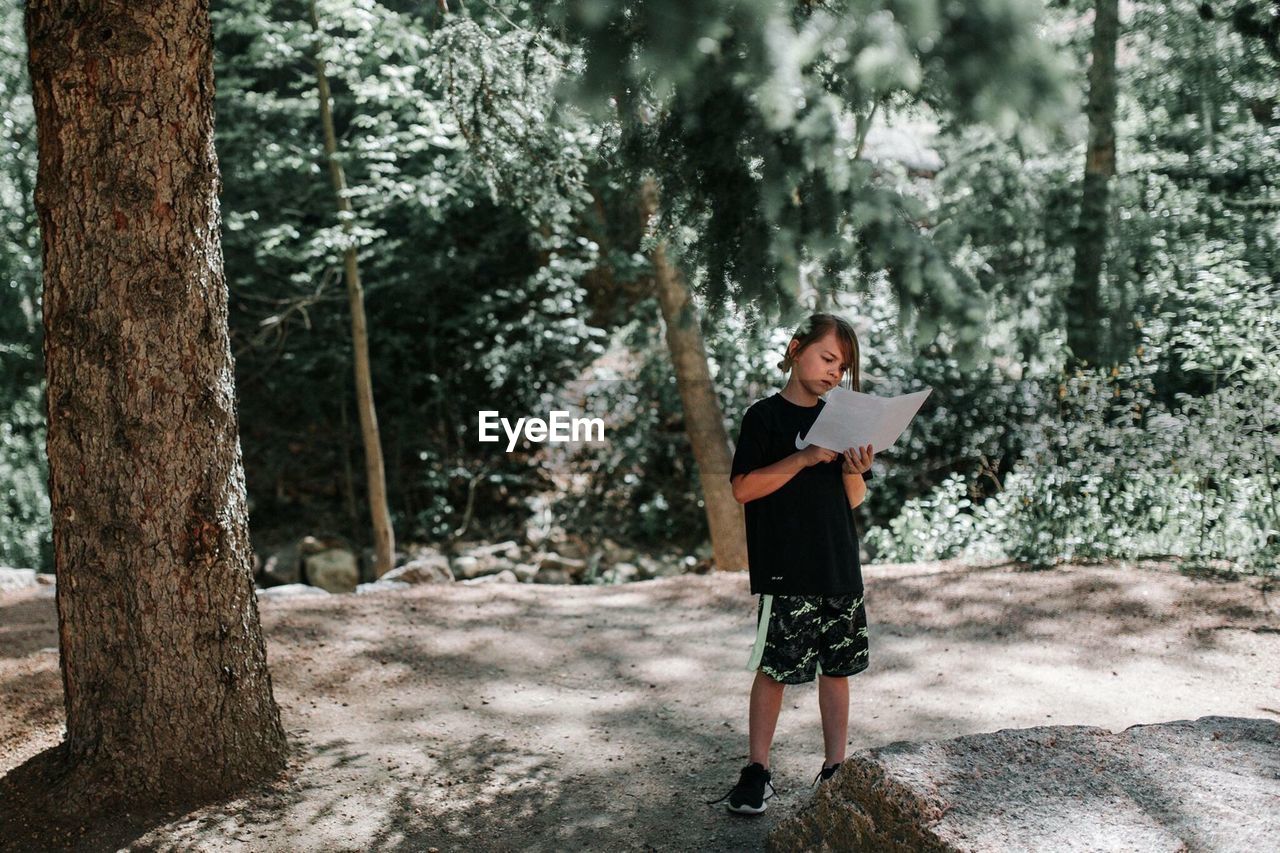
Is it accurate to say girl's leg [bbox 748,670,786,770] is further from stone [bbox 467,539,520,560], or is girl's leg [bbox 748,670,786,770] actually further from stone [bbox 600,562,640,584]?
stone [bbox 467,539,520,560]

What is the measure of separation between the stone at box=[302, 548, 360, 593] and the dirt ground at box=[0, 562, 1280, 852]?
3.54 metres

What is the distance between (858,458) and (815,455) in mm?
135

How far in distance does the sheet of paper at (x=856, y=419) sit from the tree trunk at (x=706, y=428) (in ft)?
16.2

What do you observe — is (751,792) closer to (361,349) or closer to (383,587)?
(383,587)

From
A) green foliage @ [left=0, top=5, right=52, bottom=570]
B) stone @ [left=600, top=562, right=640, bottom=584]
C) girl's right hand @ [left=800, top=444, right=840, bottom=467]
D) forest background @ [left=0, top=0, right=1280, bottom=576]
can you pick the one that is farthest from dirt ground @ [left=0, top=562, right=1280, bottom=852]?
green foliage @ [left=0, top=5, right=52, bottom=570]

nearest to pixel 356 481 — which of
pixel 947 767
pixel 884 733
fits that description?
pixel 884 733

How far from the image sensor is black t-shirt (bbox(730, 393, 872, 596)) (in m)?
3.15

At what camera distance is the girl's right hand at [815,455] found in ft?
10.0

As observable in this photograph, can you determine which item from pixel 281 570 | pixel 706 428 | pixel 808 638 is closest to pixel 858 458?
pixel 808 638

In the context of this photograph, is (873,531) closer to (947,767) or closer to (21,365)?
(947,767)

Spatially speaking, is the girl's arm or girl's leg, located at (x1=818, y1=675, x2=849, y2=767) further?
girl's leg, located at (x1=818, y1=675, x2=849, y2=767)

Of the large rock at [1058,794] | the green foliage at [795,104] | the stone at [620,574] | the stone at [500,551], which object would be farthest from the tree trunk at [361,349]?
the large rock at [1058,794]

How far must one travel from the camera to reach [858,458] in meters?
3.11

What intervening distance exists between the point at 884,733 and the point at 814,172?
2.12 meters
